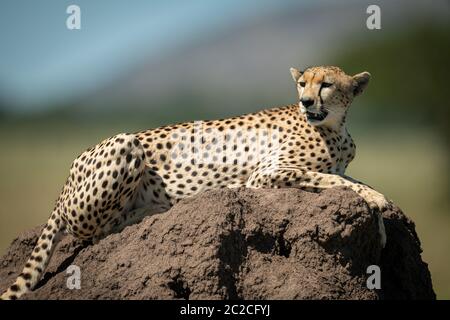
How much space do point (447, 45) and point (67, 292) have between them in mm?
19873

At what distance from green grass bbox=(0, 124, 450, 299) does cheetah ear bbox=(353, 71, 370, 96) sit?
765 cm

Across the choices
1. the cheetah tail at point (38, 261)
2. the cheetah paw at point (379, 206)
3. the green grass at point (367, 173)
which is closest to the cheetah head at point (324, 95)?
the cheetah paw at point (379, 206)

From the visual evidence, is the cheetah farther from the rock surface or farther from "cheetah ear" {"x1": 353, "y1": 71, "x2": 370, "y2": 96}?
the rock surface

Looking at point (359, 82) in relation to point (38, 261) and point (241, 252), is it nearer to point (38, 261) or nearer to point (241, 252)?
point (241, 252)

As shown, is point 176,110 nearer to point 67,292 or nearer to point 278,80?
point 278,80

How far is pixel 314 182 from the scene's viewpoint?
7055 mm

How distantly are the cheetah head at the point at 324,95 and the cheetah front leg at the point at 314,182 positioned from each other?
17.3 inches

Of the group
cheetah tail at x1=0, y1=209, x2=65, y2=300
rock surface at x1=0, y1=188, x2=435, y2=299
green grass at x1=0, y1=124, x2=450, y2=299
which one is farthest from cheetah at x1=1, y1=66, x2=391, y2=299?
green grass at x1=0, y1=124, x2=450, y2=299

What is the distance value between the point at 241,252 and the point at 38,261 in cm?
160

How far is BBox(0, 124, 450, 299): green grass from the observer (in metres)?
22.3

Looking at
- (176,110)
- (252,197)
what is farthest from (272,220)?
(176,110)

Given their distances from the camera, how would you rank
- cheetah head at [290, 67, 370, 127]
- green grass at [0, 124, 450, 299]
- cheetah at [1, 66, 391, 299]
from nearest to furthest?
cheetah at [1, 66, 391, 299] < cheetah head at [290, 67, 370, 127] < green grass at [0, 124, 450, 299]

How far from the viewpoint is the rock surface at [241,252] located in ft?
20.2

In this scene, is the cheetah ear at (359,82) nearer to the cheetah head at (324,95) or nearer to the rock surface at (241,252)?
the cheetah head at (324,95)
